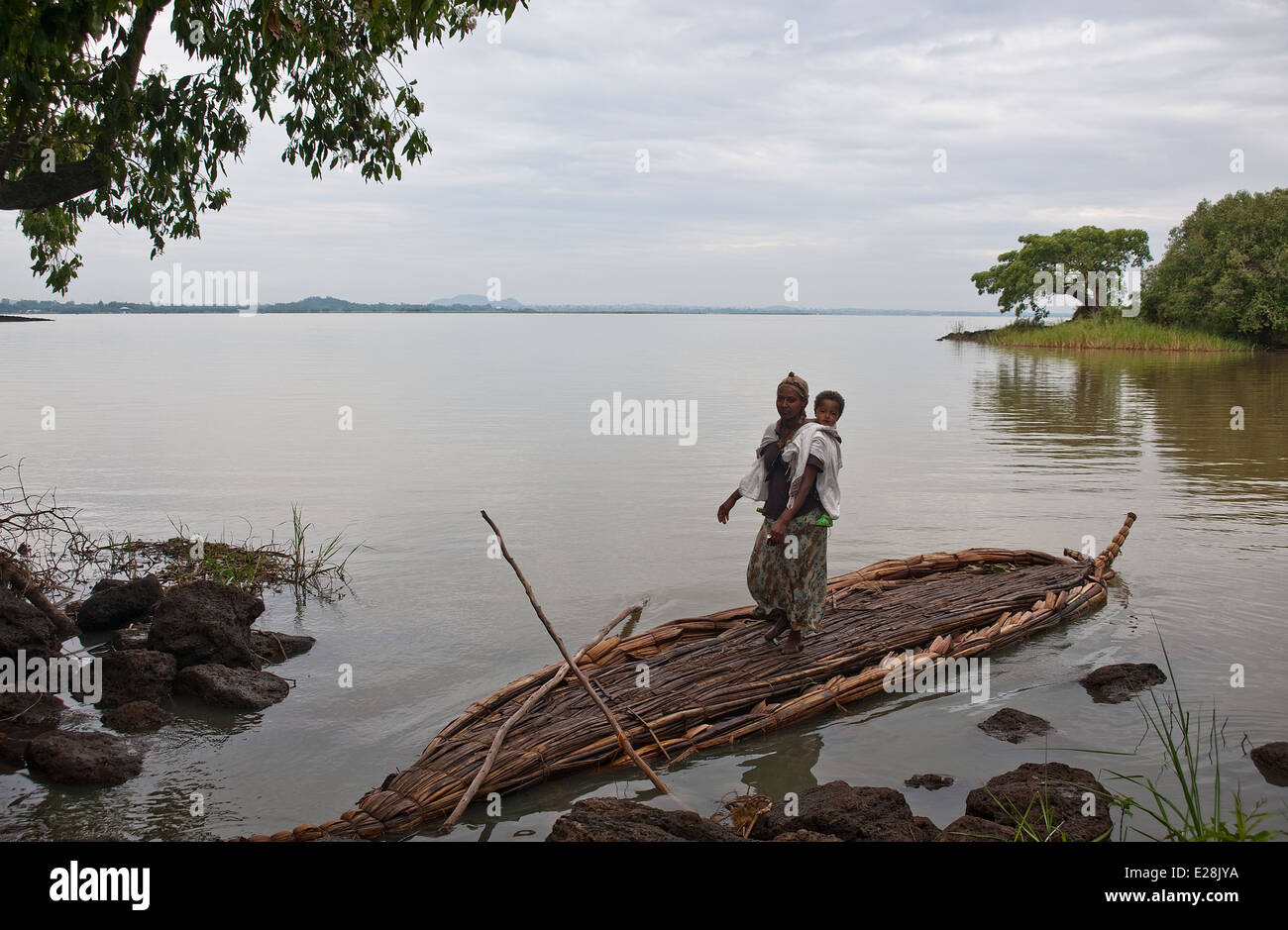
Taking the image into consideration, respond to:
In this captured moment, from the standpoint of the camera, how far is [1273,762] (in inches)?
214

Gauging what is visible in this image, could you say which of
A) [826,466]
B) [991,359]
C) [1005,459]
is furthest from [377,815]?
[991,359]

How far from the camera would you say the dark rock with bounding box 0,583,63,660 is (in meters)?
6.67

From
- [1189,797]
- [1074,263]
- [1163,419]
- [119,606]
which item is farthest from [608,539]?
[1074,263]

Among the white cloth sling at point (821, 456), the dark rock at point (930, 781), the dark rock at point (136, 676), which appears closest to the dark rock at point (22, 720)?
the dark rock at point (136, 676)

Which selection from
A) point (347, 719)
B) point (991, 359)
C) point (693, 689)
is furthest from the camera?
point (991, 359)

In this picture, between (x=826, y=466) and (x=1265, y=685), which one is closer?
(x=826, y=466)

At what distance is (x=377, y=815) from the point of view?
4.64m

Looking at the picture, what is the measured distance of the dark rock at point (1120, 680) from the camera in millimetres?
6621

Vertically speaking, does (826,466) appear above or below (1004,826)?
above

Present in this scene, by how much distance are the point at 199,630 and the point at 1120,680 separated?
625 centimetres
